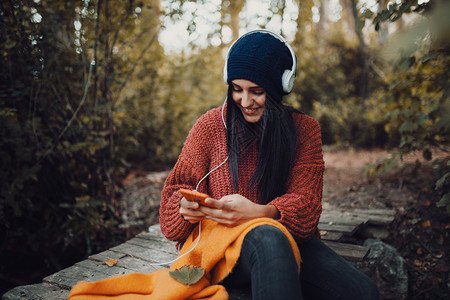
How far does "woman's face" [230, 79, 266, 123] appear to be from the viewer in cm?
176

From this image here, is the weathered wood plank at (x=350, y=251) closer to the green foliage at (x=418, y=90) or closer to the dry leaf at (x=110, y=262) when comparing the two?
the green foliage at (x=418, y=90)

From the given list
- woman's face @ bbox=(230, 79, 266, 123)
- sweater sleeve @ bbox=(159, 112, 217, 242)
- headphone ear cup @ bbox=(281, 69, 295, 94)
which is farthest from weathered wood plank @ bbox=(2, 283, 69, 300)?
headphone ear cup @ bbox=(281, 69, 295, 94)

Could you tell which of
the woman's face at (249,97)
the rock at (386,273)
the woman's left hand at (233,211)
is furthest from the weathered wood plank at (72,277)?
the rock at (386,273)

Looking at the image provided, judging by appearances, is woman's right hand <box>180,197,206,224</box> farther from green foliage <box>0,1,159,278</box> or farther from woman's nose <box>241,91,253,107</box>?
green foliage <box>0,1,159,278</box>

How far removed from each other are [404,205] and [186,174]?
7.70 feet

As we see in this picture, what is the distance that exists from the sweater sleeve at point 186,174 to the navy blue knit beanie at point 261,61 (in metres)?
0.35

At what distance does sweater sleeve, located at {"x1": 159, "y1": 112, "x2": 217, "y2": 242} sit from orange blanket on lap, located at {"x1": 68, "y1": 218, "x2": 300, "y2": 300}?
178 millimetres

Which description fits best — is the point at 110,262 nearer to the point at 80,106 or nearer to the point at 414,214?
the point at 80,106

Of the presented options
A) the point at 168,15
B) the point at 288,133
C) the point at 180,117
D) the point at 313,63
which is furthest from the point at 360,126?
the point at 288,133

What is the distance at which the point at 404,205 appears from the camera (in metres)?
3.17

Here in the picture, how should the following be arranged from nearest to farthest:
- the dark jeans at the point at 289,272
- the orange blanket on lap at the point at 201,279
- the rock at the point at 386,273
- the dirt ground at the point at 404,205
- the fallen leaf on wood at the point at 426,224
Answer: the dark jeans at the point at 289,272 < the orange blanket on lap at the point at 201,279 < the rock at the point at 386,273 < the dirt ground at the point at 404,205 < the fallen leaf on wood at the point at 426,224

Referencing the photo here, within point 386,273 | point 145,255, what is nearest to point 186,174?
point 145,255

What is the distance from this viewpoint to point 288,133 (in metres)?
1.84

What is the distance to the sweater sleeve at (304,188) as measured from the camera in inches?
64.7
